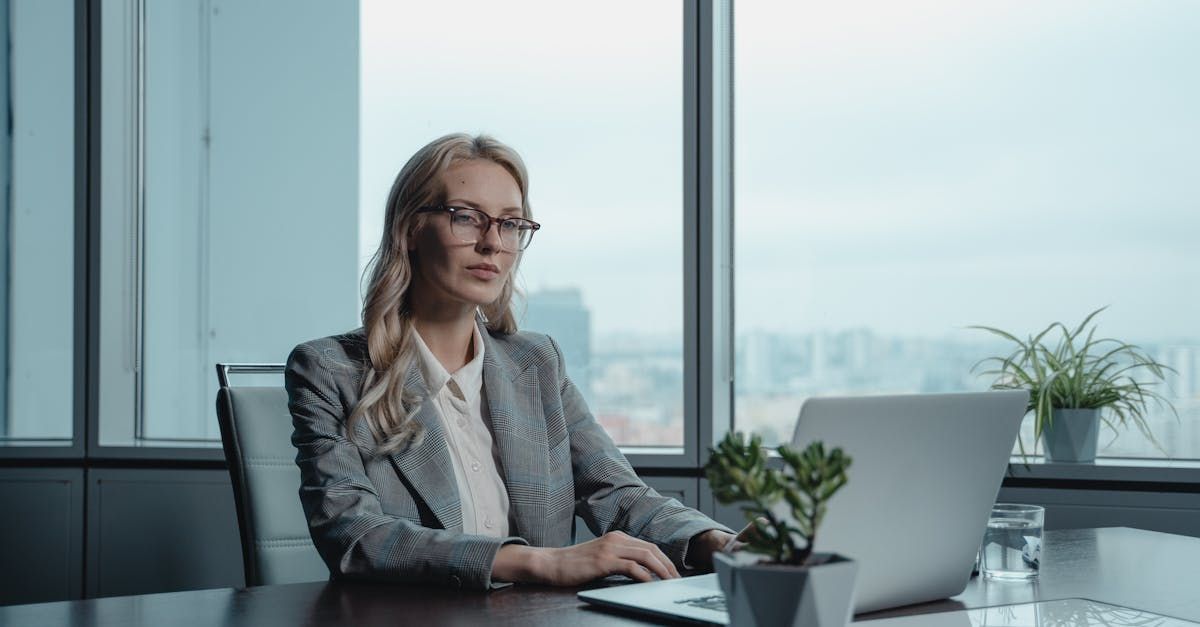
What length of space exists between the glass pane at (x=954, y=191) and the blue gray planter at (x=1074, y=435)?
6.3 inches

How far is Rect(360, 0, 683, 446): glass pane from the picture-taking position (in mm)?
3168

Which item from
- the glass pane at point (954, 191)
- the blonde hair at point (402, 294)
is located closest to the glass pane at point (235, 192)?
the glass pane at point (954, 191)

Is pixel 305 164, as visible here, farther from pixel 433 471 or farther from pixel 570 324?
pixel 433 471

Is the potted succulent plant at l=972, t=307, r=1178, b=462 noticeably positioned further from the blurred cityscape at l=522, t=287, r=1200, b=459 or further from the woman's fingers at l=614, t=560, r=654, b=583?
the woman's fingers at l=614, t=560, r=654, b=583

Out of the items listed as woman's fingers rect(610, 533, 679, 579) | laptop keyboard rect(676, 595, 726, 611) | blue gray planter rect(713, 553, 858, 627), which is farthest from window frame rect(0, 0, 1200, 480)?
blue gray planter rect(713, 553, 858, 627)

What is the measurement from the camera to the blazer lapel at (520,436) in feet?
6.20

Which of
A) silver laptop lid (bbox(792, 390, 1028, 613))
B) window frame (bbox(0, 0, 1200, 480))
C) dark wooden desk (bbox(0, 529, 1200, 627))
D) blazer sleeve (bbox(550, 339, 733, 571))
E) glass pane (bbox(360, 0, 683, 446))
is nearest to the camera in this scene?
silver laptop lid (bbox(792, 390, 1028, 613))

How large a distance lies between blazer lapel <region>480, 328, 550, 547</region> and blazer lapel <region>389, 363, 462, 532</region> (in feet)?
0.41

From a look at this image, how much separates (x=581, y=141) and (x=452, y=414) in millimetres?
1474

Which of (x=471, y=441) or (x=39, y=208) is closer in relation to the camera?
(x=471, y=441)

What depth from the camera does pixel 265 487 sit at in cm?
187

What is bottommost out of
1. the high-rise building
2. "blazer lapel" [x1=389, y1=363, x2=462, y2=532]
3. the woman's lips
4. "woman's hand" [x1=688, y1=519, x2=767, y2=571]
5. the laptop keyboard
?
"woman's hand" [x1=688, y1=519, x2=767, y2=571]

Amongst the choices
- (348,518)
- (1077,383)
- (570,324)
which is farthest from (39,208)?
(1077,383)

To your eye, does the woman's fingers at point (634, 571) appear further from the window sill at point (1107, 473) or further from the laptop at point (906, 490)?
the window sill at point (1107, 473)
